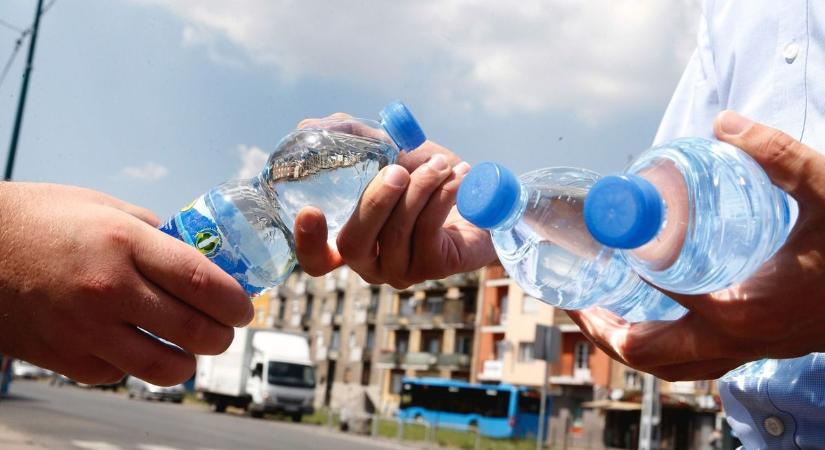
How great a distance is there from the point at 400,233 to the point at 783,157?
0.81m

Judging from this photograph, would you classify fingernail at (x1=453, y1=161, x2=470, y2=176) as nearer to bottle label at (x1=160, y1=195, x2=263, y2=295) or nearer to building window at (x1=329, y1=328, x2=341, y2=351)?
bottle label at (x1=160, y1=195, x2=263, y2=295)

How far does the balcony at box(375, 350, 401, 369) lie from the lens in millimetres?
51625

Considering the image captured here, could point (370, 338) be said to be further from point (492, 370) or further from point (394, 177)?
point (394, 177)

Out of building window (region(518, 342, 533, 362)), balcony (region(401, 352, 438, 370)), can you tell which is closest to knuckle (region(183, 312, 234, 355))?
building window (region(518, 342, 533, 362))

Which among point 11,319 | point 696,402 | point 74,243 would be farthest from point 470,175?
point 696,402

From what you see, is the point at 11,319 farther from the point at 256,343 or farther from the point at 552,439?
the point at 552,439

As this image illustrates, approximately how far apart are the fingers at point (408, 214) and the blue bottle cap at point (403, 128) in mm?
66

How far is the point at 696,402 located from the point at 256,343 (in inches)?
730

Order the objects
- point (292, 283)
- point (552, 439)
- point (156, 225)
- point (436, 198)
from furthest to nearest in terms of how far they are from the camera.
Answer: point (292, 283), point (552, 439), point (436, 198), point (156, 225)

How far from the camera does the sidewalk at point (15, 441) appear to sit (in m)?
9.23

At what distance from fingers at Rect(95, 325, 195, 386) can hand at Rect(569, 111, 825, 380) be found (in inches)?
29.8

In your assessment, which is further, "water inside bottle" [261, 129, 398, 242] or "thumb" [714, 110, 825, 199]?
"water inside bottle" [261, 129, 398, 242]

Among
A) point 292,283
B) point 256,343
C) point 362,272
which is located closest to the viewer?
point 362,272

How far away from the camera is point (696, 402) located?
3478cm
